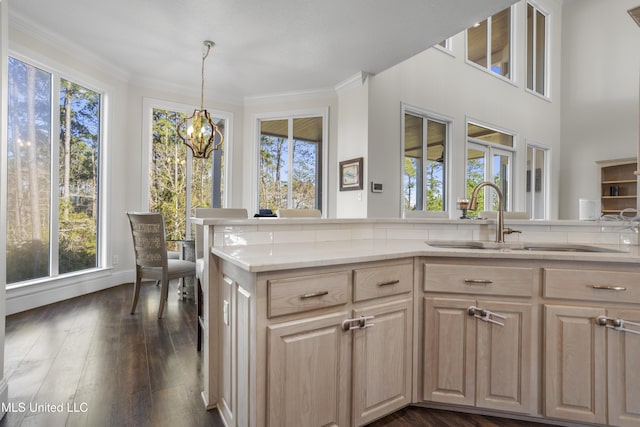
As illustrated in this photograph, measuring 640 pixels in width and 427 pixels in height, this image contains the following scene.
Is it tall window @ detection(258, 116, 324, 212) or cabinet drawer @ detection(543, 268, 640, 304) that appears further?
tall window @ detection(258, 116, 324, 212)

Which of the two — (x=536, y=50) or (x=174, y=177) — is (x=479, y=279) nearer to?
(x=174, y=177)

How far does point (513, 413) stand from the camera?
4.96 feet

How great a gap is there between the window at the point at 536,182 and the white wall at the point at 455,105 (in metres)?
0.25

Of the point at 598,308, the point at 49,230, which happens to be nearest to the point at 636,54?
the point at 598,308

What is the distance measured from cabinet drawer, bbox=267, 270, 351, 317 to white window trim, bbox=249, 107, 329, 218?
3631 mm

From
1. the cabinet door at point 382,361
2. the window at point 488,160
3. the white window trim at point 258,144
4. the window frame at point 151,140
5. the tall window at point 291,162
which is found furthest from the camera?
→ the window at point 488,160

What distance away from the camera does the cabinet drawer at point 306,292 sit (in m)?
1.14

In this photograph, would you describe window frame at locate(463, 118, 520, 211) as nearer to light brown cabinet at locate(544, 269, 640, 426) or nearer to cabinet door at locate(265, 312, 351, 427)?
light brown cabinet at locate(544, 269, 640, 426)

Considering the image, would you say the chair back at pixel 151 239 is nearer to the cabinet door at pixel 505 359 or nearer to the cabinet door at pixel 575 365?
the cabinet door at pixel 505 359

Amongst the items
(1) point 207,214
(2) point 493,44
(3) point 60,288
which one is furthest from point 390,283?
(2) point 493,44

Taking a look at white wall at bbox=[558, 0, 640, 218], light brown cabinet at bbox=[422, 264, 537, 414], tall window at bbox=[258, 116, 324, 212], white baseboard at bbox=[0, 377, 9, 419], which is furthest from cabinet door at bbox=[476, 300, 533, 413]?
white wall at bbox=[558, 0, 640, 218]

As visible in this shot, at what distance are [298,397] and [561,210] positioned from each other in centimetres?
823

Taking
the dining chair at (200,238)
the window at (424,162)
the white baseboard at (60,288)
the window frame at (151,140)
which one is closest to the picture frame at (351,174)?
the window at (424,162)

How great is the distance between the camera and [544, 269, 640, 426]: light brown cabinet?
1.38 metres
